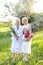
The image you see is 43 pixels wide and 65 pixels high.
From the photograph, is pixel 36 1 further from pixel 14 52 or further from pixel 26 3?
pixel 14 52

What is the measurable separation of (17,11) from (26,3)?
0.11 metres

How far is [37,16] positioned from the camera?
2.02 meters

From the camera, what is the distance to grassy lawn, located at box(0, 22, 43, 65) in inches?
77.4

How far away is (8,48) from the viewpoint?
2016 mm

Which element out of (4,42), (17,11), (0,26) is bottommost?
(4,42)

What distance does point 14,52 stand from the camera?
2.03 meters

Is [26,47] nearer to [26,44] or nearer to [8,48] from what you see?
[26,44]

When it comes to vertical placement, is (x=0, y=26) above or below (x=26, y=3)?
below

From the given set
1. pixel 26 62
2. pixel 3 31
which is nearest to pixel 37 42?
pixel 26 62

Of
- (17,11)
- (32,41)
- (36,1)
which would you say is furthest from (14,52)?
(36,1)

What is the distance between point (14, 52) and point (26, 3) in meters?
0.47

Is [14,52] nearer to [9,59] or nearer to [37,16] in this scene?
[9,59]

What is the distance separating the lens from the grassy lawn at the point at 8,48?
1.97 meters

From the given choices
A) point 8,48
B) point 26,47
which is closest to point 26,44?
point 26,47
